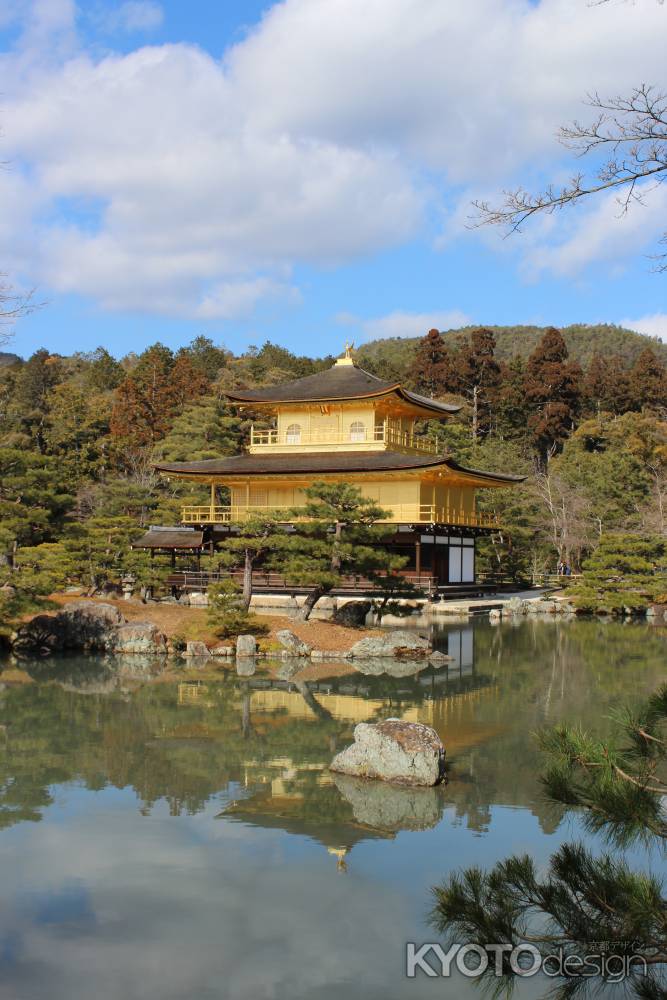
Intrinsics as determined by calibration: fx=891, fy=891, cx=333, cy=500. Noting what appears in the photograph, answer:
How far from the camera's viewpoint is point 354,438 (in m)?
31.5

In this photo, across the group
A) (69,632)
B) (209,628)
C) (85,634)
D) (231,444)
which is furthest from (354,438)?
(69,632)

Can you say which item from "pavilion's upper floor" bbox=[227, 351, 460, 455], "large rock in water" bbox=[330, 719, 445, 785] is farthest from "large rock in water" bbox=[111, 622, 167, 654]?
"pavilion's upper floor" bbox=[227, 351, 460, 455]

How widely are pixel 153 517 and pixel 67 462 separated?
769 cm

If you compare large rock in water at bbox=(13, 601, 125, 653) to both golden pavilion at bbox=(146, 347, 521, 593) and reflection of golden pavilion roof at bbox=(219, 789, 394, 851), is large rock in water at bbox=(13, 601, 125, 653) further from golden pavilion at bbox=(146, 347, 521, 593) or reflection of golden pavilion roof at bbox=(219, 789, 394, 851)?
reflection of golden pavilion roof at bbox=(219, 789, 394, 851)

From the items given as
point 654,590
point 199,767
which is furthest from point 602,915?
point 654,590

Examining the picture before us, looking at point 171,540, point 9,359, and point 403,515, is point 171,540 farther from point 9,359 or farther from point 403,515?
point 9,359

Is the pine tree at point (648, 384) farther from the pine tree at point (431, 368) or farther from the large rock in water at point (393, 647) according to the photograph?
the large rock in water at point (393, 647)

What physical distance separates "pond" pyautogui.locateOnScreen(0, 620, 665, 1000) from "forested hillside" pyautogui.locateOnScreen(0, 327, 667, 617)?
5.78 m

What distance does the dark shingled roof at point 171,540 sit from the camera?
29.7 m

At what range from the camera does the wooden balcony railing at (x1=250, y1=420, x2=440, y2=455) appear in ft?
102

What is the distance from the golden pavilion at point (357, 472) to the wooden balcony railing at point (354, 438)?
4 cm

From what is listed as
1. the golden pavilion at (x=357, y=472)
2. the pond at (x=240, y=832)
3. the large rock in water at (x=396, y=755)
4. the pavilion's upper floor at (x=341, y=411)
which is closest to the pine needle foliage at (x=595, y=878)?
the pond at (x=240, y=832)

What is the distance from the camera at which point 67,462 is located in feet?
129

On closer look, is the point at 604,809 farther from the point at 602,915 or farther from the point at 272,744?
the point at 272,744
